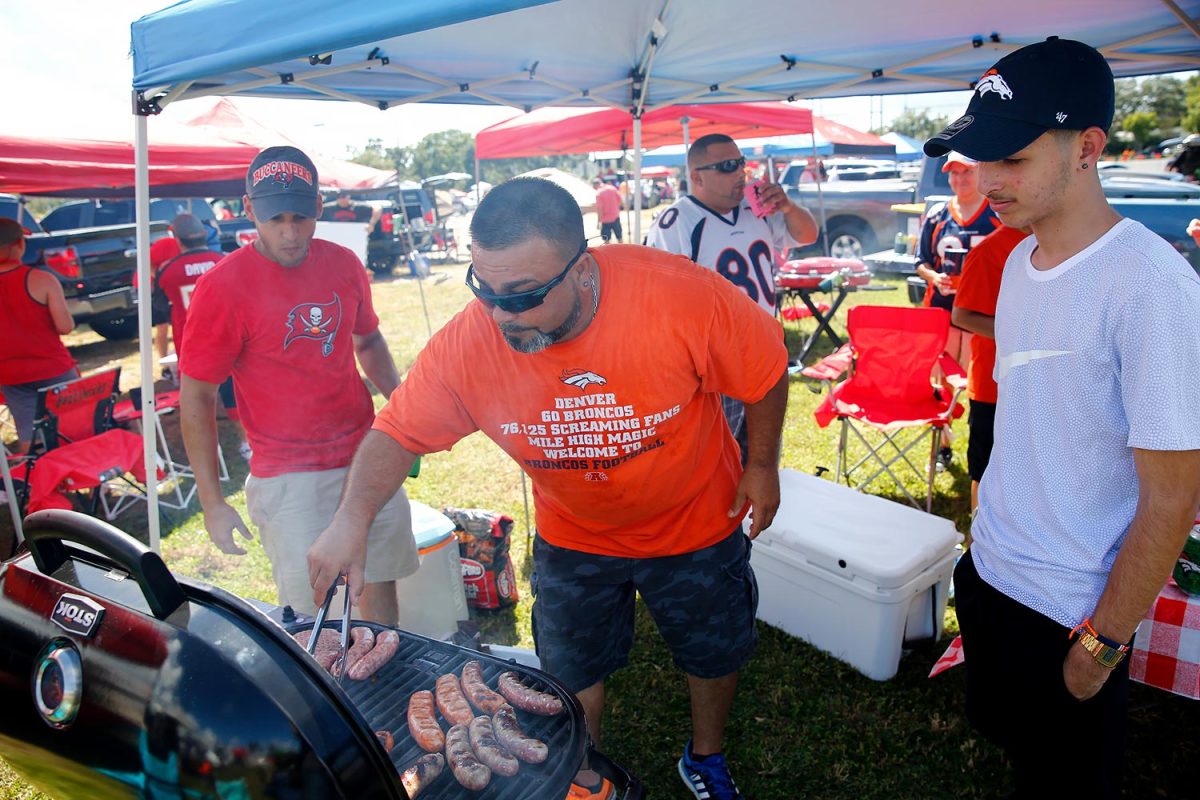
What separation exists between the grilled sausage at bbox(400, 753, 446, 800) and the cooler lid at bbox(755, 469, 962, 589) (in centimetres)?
214

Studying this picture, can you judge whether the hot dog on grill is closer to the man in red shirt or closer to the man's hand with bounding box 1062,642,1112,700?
the man's hand with bounding box 1062,642,1112,700

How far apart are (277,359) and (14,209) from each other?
11.3 meters

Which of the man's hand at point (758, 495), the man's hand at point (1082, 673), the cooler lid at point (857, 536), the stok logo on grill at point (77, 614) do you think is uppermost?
the stok logo on grill at point (77, 614)

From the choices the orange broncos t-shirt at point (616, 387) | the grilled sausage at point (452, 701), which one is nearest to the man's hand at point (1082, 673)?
the orange broncos t-shirt at point (616, 387)

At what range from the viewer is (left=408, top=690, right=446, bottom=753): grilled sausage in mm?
1612

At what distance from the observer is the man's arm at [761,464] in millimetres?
2244

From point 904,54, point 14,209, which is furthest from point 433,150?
point 904,54

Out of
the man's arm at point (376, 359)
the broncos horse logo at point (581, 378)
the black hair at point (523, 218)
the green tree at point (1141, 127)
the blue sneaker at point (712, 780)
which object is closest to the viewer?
the black hair at point (523, 218)

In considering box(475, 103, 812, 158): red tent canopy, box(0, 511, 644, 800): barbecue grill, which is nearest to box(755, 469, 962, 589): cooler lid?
box(0, 511, 644, 800): barbecue grill

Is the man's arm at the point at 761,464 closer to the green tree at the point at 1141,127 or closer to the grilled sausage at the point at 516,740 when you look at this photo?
the grilled sausage at the point at 516,740

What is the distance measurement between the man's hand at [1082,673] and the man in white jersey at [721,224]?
8.61 ft

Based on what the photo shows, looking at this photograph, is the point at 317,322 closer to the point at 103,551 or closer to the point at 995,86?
the point at 103,551

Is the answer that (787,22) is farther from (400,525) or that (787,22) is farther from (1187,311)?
(400,525)

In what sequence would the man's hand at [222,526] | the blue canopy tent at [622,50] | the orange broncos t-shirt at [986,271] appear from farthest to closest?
1. the orange broncos t-shirt at [986,271]
2. the man's hand at [222,526]
3. the blue canopy tent at [622,50]
